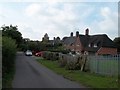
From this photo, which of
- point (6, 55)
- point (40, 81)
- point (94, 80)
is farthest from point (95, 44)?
point (40, 81)

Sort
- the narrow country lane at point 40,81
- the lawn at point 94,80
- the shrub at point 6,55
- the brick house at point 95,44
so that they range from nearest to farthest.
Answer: the narrow country lane at point 40,81 < the lawn at point 94,80 < the shrub at point 6,55 < the brick house at point 95,44

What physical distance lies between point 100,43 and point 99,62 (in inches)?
2156

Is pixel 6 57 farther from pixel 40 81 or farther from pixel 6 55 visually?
pixel 40 81

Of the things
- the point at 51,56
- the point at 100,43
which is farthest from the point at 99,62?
the point at 100,43

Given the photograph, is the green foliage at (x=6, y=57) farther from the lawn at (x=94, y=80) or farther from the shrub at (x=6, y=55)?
the lawn at (x=94, y=80)

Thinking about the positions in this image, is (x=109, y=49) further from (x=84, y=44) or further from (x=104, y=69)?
(x=104, y=69)

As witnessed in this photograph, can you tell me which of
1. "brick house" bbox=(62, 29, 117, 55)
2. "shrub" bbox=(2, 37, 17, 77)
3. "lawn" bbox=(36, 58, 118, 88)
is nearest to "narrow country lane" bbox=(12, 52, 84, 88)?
"lawn" bbox=(36, 58, 118, 88)

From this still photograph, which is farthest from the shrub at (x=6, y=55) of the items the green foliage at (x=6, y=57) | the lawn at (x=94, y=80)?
the lawn at (x=94, y=80)

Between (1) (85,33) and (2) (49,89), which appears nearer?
(2) (49,89)

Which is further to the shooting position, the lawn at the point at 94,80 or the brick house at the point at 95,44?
the brick house at the point at 95,44

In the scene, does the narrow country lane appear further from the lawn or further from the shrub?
the shrub

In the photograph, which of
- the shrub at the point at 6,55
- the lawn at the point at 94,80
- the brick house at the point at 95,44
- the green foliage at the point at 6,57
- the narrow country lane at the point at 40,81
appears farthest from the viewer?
the brick house at the point at 95,44

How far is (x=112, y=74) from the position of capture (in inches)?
936

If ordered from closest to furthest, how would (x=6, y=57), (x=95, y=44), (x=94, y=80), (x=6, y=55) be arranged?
1. (x=94, y=80)
2. (x=6, y=55)
3. (x=6, y=57)
4. (x=95, y=44)
